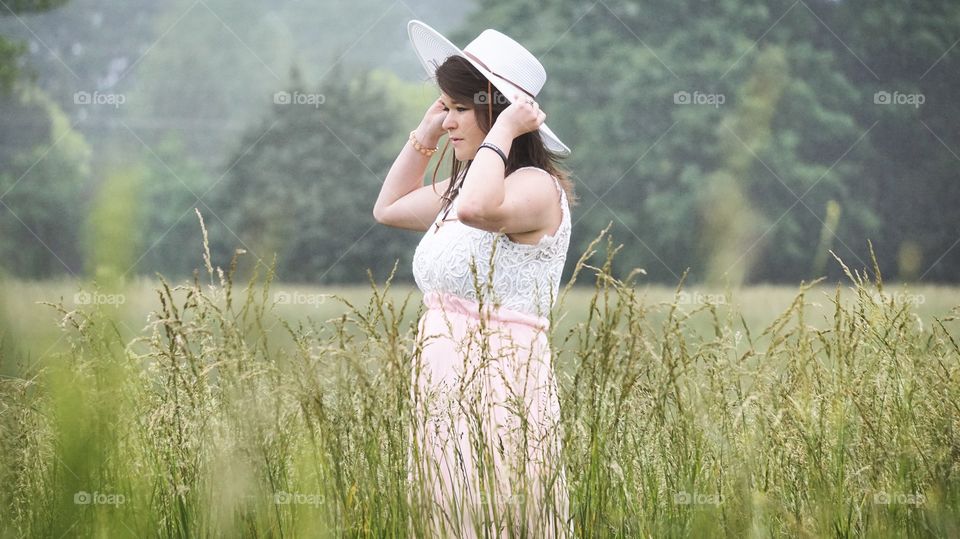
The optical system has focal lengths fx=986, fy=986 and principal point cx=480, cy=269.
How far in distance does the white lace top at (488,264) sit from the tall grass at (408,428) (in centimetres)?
20

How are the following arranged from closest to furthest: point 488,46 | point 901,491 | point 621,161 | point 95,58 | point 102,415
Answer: point 102,415 < point 901,491 < point 488,46 < point 621,161 < point 95,58

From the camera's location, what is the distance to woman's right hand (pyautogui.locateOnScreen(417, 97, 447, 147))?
2756mm

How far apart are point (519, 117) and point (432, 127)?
0.56 metres

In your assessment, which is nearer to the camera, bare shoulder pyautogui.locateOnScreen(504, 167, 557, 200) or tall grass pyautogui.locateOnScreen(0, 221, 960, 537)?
tall grass pyautogui.locateOnScreen(0, 221, 960, 537)

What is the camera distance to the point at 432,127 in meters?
2.76

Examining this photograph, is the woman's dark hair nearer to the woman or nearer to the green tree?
the woman

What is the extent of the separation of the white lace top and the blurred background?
1332 centimetres

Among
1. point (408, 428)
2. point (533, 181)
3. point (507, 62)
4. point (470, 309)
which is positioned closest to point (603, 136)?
point (507, 62)

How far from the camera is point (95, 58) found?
18.3 m

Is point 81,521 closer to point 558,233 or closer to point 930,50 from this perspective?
point 558,233

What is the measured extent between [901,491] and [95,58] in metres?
18.5

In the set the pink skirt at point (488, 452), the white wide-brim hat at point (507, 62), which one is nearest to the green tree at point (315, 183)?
the white wide-brim hat at point (507, 62)

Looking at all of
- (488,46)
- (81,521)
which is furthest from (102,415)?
(488,46)

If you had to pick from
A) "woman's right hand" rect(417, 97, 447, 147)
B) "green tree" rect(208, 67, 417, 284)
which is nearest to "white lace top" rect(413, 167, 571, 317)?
"woman's right hand" rect(417, 97, 447, 147)
